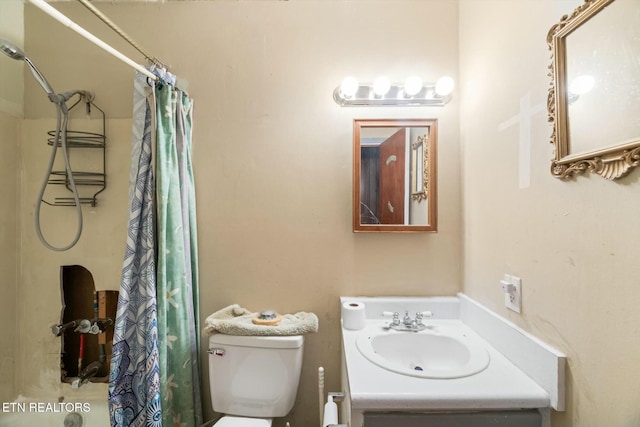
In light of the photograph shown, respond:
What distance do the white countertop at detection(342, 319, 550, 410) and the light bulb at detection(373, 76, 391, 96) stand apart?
1120 millimetres

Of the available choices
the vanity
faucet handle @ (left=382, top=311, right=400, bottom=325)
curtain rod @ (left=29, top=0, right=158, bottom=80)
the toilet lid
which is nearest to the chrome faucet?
faucet handle @ (left=382, top=311, right=400, bottom=325)

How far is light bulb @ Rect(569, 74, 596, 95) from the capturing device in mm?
630

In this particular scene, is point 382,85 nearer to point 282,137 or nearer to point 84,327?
point 282,137

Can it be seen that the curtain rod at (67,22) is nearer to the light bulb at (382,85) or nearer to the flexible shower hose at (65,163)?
the flexible shower hose at (65,163)

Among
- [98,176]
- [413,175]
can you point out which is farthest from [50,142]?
[413,175]

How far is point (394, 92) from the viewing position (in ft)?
4.02

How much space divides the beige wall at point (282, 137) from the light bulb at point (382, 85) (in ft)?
0.38

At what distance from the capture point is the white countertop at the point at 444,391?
0.71m

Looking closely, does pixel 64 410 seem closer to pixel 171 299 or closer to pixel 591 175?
pixel 171 299

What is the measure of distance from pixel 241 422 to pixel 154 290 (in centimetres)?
66

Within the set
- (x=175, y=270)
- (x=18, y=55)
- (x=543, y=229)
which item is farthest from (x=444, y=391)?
(x=18, y=55)

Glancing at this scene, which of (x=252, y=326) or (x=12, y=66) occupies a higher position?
(x=12, y=66)

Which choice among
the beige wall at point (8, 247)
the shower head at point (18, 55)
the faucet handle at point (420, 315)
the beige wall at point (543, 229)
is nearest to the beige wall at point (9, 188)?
the beige wall at point (8, 247)

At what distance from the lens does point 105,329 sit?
1.37 m
